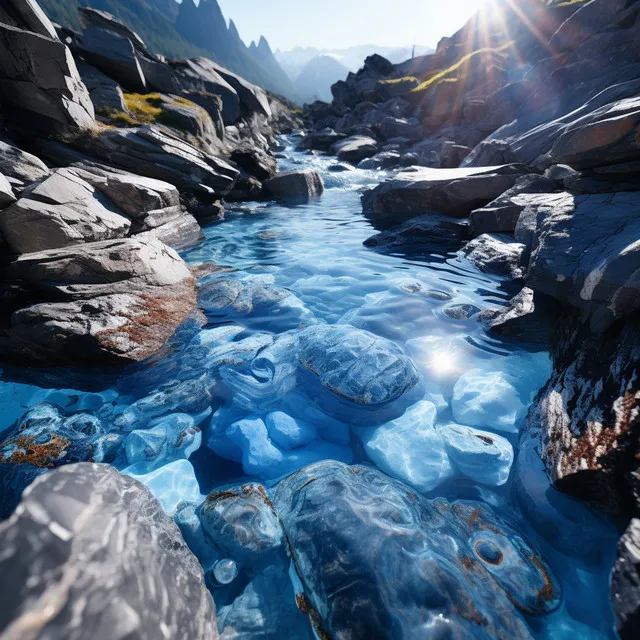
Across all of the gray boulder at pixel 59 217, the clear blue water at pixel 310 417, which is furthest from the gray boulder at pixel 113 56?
the clear blue water at pixel 310 417

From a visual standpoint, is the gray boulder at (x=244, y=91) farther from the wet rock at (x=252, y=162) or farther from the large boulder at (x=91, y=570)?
the large boulder at (x=91, y=570)

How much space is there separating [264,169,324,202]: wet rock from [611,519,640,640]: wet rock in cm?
1435

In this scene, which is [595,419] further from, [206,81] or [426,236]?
[206,81]

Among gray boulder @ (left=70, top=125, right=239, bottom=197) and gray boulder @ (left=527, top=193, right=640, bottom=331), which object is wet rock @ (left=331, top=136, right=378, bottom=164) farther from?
gray boulder @ (left=527, top=193, right=640, bottom=331)

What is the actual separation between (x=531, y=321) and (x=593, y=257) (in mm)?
989

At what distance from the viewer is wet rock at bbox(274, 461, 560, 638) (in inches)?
58.5

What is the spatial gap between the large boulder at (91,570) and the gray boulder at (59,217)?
4515 mm

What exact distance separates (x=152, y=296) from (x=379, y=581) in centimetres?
423

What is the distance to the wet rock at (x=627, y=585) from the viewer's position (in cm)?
117

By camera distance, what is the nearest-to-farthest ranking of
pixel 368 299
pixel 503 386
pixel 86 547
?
pixel 86 547 → pixel 503 386 → pixel 368 299

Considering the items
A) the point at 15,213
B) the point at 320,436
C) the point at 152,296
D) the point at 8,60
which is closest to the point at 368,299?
the point at 320,436

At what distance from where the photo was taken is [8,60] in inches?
294

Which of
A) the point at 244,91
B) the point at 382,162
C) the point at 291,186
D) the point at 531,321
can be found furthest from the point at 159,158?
the point at 244,91

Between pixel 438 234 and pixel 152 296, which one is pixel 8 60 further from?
pixel 438 234
